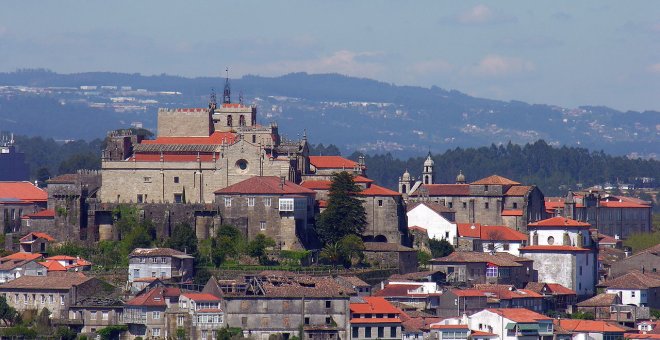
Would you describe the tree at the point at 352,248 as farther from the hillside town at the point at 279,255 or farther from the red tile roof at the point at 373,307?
the red tile roof at the point at 373,307

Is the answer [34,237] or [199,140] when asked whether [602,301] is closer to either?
[199,140]

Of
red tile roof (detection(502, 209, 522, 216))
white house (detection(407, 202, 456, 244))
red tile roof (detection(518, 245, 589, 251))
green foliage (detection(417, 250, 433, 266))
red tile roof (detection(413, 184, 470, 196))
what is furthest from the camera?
red tile roof (detection(413, 184, 470, 196))

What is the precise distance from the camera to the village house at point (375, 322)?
7619cm

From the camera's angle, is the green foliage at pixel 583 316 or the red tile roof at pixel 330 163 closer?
the green foliage at pixel 583 316

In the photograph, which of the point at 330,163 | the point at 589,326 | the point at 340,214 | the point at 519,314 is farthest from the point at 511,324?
the point at 330,163

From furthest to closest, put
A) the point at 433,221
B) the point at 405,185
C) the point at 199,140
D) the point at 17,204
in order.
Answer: the point at 405,185 → the point at 433,221 → the point at 199,140 → the point at 17,204

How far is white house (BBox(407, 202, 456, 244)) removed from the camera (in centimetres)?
9638

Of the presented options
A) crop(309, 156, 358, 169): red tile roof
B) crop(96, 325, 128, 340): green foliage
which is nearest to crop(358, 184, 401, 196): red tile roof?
crop(309, 156, 358, 169): red tile roof

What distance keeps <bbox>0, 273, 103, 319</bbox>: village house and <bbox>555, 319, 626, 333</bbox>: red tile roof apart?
64.0 ft

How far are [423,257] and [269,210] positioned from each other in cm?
941

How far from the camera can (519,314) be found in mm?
78688

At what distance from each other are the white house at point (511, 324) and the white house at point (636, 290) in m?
10.0

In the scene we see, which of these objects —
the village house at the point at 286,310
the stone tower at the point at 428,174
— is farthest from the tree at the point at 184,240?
the stone tower at the point at 428,174

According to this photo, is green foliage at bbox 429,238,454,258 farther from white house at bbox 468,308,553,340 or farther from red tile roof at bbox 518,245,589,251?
white house at bbox 468,308,553,340
